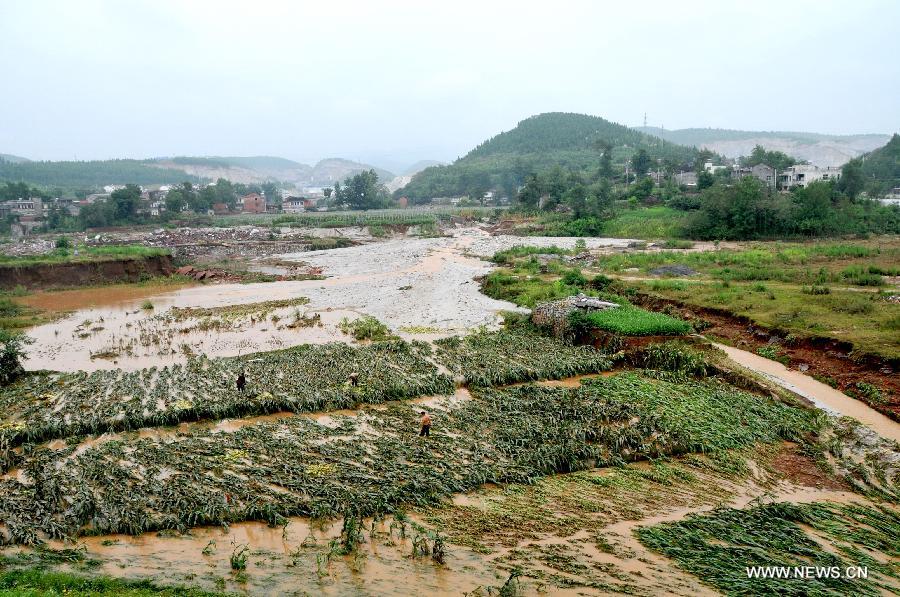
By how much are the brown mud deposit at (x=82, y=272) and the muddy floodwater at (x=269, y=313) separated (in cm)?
267

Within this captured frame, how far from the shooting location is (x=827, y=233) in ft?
159

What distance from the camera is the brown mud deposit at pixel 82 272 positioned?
124 ft

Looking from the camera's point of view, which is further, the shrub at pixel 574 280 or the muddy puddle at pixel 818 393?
the shrub at pixel 574 280

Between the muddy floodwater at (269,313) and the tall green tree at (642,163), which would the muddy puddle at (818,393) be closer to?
the muddy floodwater at (269,313)

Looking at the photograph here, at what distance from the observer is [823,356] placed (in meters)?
18.7

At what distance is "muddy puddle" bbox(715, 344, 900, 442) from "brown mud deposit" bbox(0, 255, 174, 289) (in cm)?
4042

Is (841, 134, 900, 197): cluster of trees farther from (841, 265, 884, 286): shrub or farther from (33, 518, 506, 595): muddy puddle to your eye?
(33, 518, 506, 595): muddy puddle

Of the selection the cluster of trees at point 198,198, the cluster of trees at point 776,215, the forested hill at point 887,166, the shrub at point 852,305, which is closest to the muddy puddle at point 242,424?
the shrub at point 852,305

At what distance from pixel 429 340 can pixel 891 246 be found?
37905mm

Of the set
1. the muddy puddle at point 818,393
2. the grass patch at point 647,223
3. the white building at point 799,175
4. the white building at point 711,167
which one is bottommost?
the muddy puddle at point 818,393

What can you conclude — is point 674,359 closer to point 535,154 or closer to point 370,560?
point 370,560

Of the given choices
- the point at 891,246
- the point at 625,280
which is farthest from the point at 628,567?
the point at 891,246

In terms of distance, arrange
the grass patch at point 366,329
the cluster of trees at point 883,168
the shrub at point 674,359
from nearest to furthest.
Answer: the shrub at point 674,359, the grass patch at point 366,329, the cluster of trees at point 883,168

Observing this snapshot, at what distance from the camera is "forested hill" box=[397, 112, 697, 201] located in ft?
402
